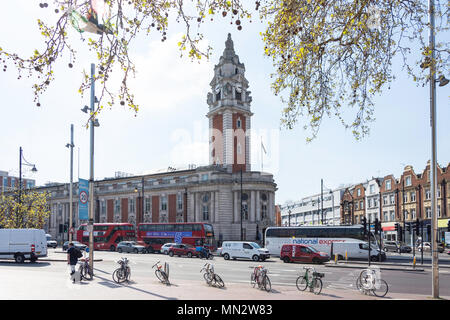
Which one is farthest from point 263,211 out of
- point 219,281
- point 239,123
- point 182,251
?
point 219,281

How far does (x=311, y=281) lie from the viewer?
51.3ft

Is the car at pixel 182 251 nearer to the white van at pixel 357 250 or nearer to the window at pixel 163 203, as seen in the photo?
the white van at pixel 357 250

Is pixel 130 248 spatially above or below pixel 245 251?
below

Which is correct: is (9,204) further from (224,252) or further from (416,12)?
(416,12)

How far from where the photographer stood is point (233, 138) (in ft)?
229

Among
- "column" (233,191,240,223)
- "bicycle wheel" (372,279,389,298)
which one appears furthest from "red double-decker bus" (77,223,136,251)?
"bicycle wheel" (372,279,389,298)

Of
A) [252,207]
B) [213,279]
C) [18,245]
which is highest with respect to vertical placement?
[252,207]

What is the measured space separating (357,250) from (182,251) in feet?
54.7

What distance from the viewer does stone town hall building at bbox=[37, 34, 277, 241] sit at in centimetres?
6644

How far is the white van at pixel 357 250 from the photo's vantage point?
38.0 m

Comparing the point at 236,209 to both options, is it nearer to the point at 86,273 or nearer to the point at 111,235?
the point at 111,235

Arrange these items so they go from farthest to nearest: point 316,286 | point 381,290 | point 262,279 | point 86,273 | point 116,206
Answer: point 116,206, point 86,273, point 262,279, point 316,286, point 381,290
